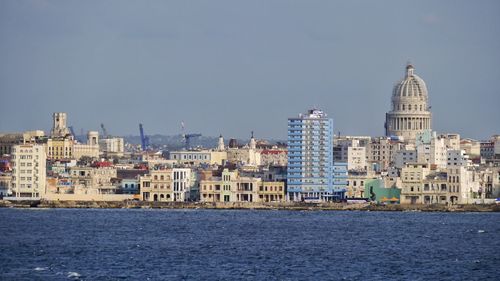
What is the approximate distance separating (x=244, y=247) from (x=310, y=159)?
210 ft

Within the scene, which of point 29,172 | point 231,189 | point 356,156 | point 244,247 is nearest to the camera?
point 244,247

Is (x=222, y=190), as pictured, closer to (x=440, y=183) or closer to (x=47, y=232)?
(x=440, y=183)

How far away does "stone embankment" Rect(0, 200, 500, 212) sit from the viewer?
144750 mm

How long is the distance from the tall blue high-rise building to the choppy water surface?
2153 centimetres

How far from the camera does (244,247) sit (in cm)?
8844

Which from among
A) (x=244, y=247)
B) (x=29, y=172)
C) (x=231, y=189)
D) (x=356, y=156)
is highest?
(x=356, y=156)

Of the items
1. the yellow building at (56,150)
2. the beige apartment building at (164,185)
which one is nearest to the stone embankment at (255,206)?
the beige apartment building at (164,185)

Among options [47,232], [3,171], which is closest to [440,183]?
[3,171]

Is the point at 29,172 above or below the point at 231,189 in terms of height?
above

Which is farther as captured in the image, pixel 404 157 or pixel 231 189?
pixel 404 157

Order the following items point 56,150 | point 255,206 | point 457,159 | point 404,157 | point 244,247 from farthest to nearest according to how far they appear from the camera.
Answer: point 56,150 → point 404,157 → point 457,159 → point 255,206 → point 244,247

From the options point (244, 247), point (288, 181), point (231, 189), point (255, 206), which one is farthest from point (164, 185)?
point (244, 247)

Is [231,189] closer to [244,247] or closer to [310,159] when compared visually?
[310,159]

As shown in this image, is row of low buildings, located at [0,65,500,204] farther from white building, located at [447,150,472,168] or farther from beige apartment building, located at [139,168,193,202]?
white building, located at [447,150,472,168]
